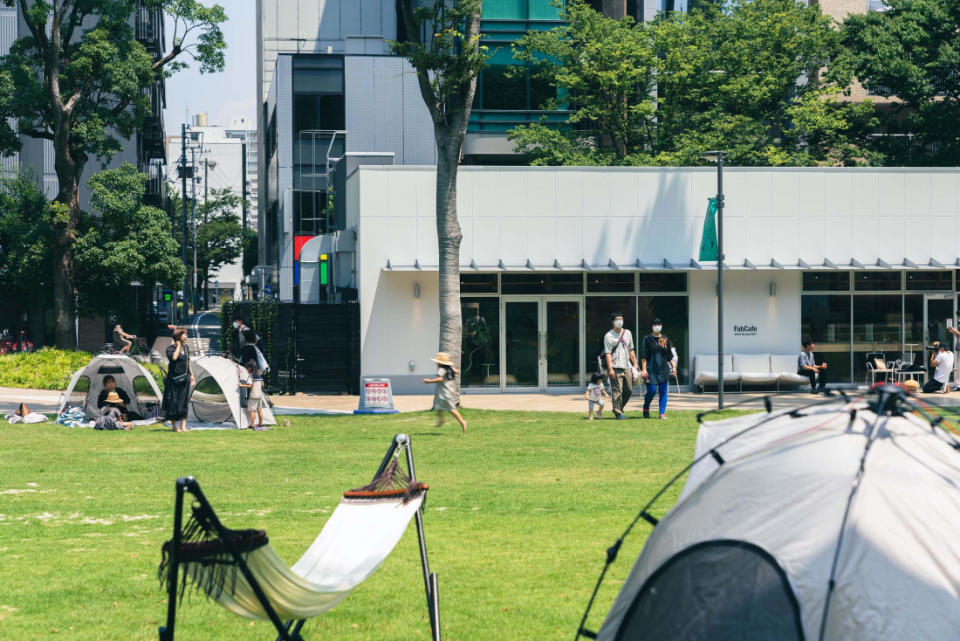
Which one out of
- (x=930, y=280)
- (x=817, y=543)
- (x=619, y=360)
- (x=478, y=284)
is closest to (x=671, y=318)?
(x=478, y=284)

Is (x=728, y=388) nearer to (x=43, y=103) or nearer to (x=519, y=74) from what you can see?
(x=519, y=74)

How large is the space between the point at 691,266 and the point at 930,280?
6757 millimetres

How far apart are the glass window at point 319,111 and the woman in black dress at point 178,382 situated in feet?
104

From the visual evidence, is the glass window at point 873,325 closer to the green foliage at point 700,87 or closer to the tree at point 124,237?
the green foliage at point 700,87

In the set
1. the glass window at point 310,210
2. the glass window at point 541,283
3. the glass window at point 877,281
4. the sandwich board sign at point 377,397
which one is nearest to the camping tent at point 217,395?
the sandwich board sign at point 377,397

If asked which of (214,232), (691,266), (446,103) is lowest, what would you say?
(691,266)

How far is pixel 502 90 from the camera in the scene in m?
42.6

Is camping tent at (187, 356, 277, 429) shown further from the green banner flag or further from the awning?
the green banner flag

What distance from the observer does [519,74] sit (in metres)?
41.2

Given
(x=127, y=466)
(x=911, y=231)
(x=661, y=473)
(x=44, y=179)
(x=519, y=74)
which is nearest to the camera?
(x=661, y=473)

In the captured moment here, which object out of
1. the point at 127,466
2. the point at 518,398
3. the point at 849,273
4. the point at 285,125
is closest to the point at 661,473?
the point at 127,466

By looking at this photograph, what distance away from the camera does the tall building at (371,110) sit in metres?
42.6

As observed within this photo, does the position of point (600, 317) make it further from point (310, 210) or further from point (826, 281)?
point (310, 210)

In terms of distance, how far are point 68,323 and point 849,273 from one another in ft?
72.0
